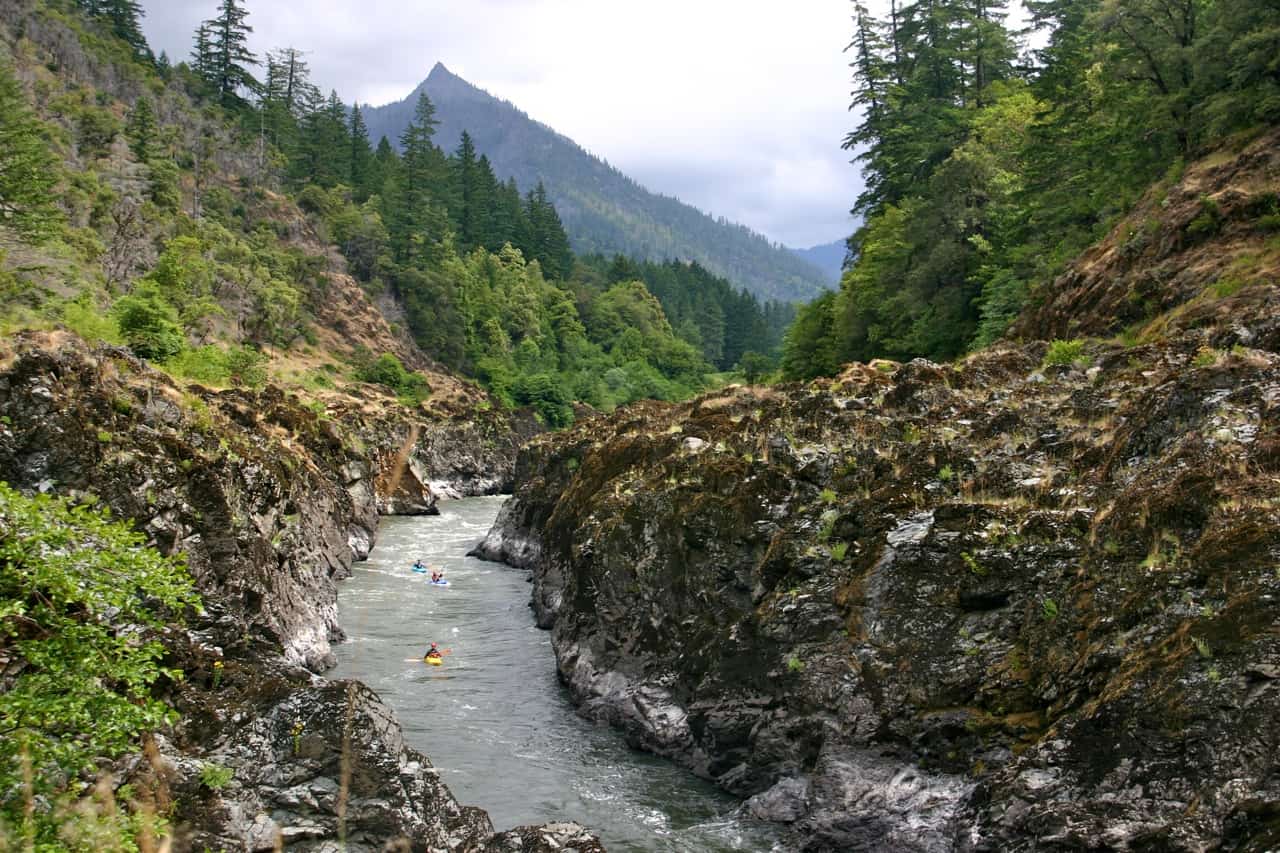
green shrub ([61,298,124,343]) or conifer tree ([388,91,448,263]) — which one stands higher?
conifer tree ([388,91,448,263])

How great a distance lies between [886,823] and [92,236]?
171 ft

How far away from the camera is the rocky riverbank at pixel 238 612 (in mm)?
9500

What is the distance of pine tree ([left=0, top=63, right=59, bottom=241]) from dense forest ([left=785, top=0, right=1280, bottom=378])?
3827cm

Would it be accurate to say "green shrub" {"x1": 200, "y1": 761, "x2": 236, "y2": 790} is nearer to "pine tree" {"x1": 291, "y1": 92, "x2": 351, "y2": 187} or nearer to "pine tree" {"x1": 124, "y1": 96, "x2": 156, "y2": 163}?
"pine tree" {"x1": 124, "y1": 96, "x2": 156, "y2": 163}

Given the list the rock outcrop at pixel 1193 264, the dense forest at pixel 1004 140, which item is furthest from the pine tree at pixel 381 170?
the rock outcrop at pixel 1193 264

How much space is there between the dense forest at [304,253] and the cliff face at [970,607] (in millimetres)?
23915

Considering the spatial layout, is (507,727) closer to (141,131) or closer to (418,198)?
(141,131)

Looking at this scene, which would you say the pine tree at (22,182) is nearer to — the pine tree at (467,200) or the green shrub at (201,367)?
the green shrub at (201,367)

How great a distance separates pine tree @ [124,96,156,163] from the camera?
62.4 meters

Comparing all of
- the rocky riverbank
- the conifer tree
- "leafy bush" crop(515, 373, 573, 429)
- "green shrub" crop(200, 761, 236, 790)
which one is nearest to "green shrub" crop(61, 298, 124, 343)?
the rocky riverbank

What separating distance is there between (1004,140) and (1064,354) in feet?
66.5

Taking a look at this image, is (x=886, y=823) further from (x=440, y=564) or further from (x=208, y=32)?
(x=208, y=32)

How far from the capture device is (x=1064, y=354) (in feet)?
66.3

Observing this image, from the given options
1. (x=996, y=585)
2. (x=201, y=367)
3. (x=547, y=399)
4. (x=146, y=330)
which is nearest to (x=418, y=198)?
(x=547, y=399)
